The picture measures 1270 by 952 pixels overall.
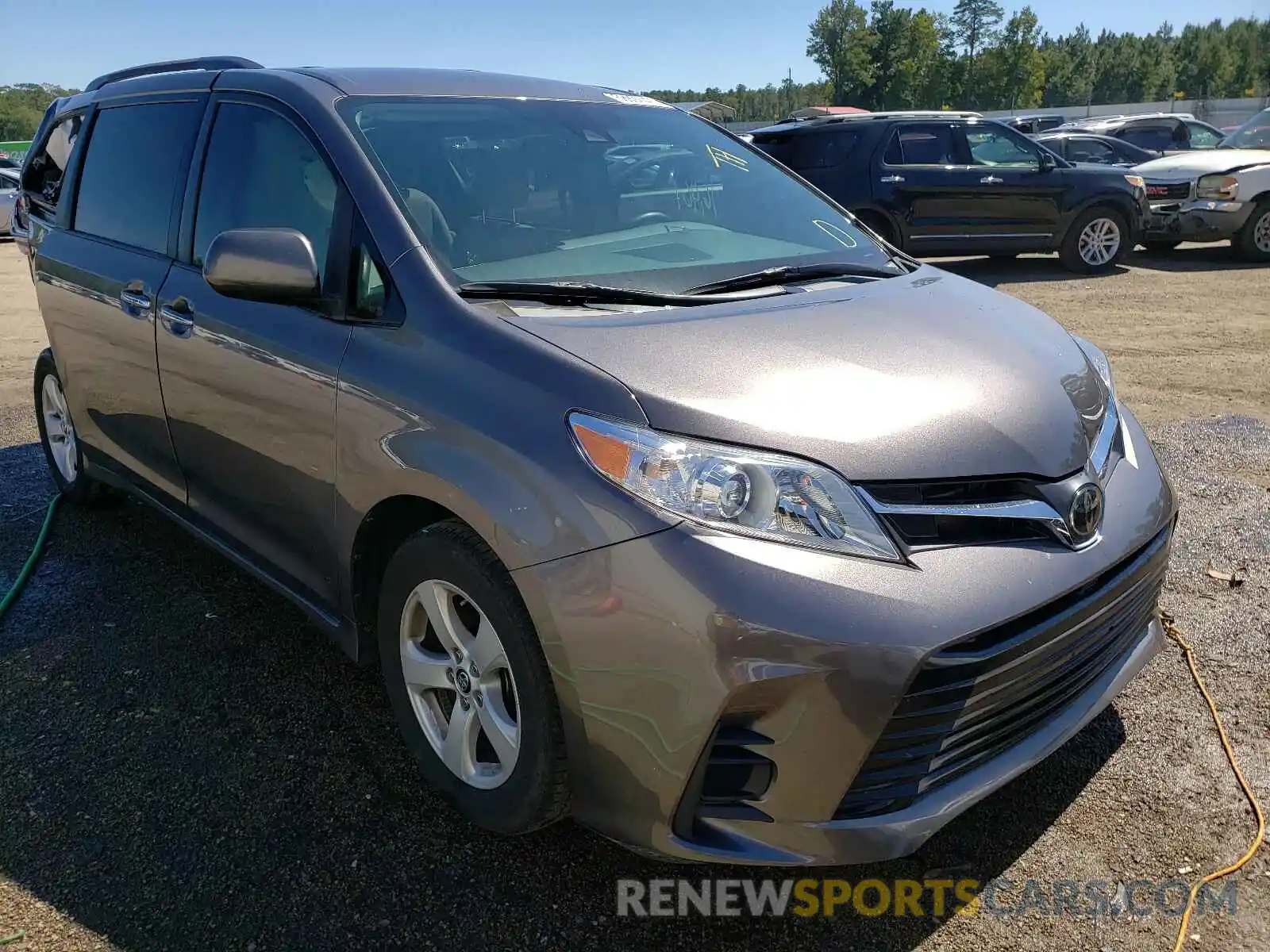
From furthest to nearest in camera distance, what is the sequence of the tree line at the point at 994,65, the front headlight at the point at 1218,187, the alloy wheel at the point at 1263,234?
the tree line at the point at 994,65 < the alloy wheel at the point at 1263,234 < the front headlight at the point at 1218,187

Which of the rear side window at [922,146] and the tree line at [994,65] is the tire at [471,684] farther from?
the tree line at [994,65]

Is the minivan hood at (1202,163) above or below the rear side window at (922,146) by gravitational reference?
below

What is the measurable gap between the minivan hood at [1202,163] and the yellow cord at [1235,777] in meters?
10.7

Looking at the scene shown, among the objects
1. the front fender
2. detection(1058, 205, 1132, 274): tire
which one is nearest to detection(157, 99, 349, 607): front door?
the front fender

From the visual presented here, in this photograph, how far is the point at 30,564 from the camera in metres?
3.98

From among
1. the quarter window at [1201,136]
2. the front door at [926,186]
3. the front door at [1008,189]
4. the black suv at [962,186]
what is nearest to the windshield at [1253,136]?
the quarter window at [1201,136]

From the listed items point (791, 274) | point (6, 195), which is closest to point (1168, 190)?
point (791, 274)

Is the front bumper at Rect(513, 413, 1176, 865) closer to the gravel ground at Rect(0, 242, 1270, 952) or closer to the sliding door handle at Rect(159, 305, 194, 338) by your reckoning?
the gravel ground at Rect(0, 242, 1270, 952)

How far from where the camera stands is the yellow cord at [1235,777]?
86.4 inches

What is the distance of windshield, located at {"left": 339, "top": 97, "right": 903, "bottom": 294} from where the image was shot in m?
2.66

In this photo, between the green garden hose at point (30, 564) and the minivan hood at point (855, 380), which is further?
the green garden hose at point (30, 564)

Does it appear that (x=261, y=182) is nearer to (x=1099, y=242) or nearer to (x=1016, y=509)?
(x=1016, y=509)

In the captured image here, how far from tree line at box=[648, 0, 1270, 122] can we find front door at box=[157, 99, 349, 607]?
79.5 m

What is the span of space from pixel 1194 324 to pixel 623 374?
8.10 metres
